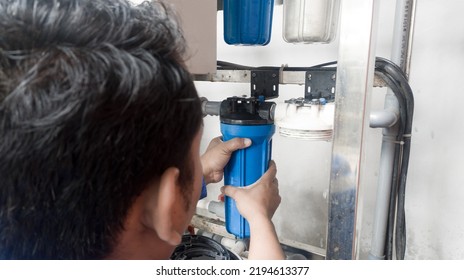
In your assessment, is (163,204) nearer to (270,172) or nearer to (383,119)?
(270,172)

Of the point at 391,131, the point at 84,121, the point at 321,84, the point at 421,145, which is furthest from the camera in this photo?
the point at 421,145

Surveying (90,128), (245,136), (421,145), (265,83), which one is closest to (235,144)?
(245,136)

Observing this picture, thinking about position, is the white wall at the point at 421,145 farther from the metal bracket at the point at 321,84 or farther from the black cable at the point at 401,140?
the metal bracket at the point at 321,84

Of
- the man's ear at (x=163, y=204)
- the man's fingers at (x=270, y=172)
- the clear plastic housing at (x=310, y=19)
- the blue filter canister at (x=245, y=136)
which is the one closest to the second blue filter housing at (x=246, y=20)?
the clear plastic housing at (x=310, y=19)

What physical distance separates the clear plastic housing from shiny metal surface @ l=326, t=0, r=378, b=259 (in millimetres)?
292

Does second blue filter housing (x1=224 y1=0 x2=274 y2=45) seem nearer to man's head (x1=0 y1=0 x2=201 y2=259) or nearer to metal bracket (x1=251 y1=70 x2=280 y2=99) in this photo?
metal bracket (x1=251 y1=70 x2=280 y2=99)

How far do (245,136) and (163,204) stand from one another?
319 mm

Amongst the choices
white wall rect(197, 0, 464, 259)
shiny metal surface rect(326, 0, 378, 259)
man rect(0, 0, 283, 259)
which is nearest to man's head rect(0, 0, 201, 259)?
man rect(0, 0, 283, 259)

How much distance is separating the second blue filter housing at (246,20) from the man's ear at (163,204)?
47cm

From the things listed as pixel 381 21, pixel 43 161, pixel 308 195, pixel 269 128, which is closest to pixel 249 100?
pixel 269 128

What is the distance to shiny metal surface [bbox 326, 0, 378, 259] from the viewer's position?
40cm

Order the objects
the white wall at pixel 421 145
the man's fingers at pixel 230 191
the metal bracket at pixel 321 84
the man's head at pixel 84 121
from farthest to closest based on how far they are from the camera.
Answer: the white wall at pixel 421 145, the man's fingers at pixel 230 191, the metal bracket at pixel 321 84, the man's head at pixel 84 121

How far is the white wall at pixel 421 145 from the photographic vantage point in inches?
36.7

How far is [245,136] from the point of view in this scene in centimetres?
69
